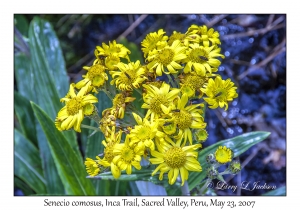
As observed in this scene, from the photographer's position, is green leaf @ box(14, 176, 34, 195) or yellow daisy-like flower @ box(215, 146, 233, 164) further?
green leaf @ box(14, 176, 34, 195)

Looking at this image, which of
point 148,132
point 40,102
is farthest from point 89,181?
point 148,132

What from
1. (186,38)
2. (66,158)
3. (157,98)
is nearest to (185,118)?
(157,98)

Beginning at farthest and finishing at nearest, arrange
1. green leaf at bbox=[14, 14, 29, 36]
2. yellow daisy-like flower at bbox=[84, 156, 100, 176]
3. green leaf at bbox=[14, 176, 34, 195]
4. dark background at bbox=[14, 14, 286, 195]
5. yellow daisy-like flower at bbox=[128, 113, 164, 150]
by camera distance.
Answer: green leaf at bbox=[14, 14, 29, 36], dark background at bbox=[14, 14, 286, 195], green leaf at bbox=[14, 176, 34, 195], yellow daisy-like flower at bbox=[84, 156, 100, 176], yellow daisy-like flower at bbox=[128, 113, 164, 150]

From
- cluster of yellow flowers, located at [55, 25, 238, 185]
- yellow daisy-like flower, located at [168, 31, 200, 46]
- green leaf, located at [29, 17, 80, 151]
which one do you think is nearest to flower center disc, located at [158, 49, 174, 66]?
cluster of yellow flowers, located at [55, 25, 238, 185]

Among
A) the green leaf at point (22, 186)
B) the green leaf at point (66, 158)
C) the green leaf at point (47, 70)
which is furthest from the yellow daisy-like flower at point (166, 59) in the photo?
the green leaf at point (22, 186)

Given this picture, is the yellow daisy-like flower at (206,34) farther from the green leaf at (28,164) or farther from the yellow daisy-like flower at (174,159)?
the green leaf at (28,164)

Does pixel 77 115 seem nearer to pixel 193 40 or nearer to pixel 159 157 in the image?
pixel 159 157

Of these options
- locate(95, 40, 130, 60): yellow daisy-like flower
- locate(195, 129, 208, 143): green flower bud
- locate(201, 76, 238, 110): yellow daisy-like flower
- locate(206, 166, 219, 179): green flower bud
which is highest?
locate(95, 40, 130, 60): yellow daisy-like flower

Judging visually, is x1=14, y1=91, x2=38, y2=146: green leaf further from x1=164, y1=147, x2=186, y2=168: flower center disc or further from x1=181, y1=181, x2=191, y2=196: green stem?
x1=164, y1=147, x2=186, y2=168: flower center disc
